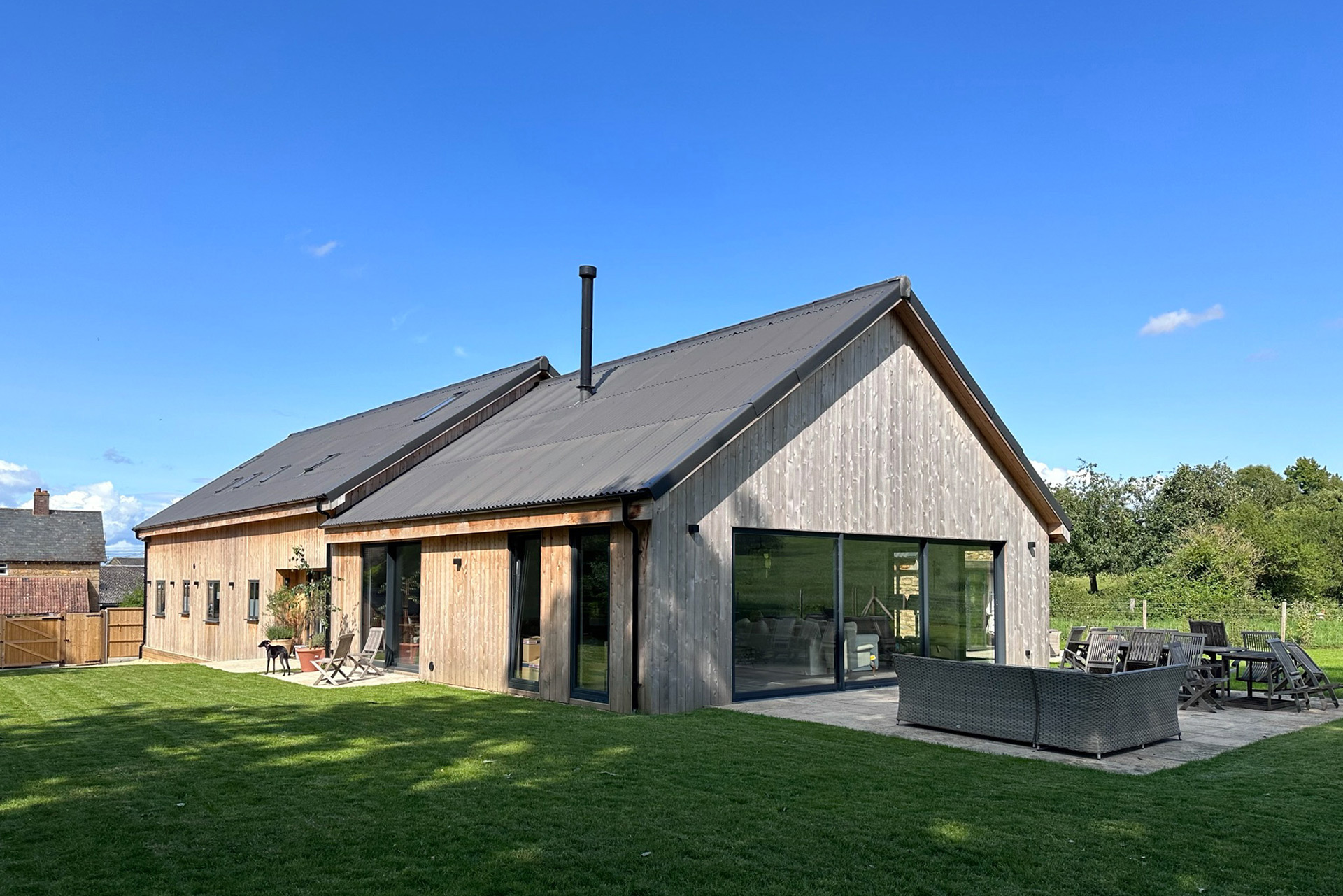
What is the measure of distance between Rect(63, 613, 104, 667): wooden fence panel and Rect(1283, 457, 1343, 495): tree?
79886 mm

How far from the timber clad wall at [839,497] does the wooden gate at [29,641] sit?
16.5 m

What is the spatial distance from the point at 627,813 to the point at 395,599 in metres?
11.3

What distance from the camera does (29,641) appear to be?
21.1 m

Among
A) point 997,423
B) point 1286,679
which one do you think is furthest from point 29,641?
point 1286,679

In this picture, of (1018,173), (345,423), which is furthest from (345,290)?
(1018,173)

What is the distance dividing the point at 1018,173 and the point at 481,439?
11357 mm

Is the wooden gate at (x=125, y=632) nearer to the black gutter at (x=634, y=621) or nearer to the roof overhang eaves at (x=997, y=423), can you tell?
the black gutter at (x=634, y=621)

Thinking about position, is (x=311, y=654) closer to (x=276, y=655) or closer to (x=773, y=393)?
(x=276, y=655)

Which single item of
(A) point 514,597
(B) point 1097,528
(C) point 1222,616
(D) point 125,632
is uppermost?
(B) point 1097,528

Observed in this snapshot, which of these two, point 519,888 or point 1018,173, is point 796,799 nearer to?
point 519,888

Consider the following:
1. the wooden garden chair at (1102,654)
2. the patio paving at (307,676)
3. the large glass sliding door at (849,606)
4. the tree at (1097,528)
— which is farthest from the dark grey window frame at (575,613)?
the tree at (1097,528)

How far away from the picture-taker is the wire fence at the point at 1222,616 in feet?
76.2

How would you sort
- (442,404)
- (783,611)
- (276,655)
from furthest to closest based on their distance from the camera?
(442,404), (276,655), (783,611)

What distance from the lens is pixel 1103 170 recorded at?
18344 mm
